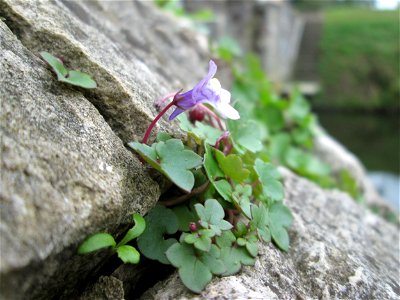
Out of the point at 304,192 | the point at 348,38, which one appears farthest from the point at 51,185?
the point at 348,38

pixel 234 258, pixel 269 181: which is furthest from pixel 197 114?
pixel 234 258

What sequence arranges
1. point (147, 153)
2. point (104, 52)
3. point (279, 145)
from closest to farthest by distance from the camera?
point (147, 153) → point (104, 52) → point (279, 145)

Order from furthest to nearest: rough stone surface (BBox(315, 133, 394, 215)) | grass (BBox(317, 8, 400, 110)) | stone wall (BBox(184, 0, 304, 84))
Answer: grass (BBox(317, 8, 400, 110)) < stone wall (BBox(184, 0, 304, 84)) < rough stone surface (BBox(315, 133, 394, 215))

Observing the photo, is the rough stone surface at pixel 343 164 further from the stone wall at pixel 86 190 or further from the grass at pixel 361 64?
the grass at pixel 361 64

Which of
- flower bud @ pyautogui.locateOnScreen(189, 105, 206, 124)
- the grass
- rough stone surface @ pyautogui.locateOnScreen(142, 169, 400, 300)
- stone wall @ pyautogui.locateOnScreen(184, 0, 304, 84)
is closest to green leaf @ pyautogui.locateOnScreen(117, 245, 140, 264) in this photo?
rough stone surface @ pyautogui.locateOnScreen(142, 169, 400, 300)

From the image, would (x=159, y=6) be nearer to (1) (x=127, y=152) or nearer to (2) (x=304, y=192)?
(2) (x=304, y=192)

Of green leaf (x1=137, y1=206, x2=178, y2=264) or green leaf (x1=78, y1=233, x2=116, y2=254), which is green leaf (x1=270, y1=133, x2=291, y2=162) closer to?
green leaf (x1=137, y1=206, x2=178, y2=264)

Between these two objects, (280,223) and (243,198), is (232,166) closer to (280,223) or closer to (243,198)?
(243,198)
